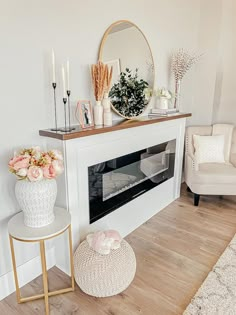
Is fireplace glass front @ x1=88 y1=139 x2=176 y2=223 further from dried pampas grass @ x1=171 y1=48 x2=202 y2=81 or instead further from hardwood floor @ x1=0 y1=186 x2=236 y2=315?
dried pampas grass @ x1=171 y1=48 x2=202 y2=81

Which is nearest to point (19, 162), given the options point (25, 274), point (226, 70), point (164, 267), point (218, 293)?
point (25, 274)

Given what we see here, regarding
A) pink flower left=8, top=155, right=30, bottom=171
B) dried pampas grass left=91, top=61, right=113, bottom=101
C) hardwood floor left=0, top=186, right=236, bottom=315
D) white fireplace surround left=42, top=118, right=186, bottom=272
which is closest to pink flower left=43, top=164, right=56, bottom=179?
pink flower left=8, top=155, right=30, bottom=171

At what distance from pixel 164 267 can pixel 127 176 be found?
2.83 ft

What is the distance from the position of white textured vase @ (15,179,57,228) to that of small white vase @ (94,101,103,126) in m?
0.64

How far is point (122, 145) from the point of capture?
2.11 m

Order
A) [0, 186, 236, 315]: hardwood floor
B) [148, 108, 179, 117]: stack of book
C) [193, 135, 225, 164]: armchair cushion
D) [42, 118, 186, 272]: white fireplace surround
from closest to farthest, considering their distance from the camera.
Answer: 1. [0, 186, 236, 315]: hardwood floor
2. [42, 118, 186, 272]: white fireplace surround
3. [148, 108, 179, 117]: stack of book
4. [193, 135, 225, 164]: armchair cushion

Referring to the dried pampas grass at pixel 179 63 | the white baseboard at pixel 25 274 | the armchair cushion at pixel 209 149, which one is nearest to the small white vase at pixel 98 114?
the white baseboard at pixel 25 274

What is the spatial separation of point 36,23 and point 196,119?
2.60 meters

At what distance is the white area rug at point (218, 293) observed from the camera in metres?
1.51

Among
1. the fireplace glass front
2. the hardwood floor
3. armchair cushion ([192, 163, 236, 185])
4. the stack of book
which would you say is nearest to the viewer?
the hardwood floor

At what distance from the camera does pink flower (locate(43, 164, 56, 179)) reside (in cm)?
138

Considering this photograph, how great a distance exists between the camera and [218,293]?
1.64 meters

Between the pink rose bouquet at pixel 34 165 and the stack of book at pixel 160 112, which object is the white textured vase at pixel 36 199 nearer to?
the pink rose bouquet at pixel 34 165

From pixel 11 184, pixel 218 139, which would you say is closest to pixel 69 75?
pixel 11 184
